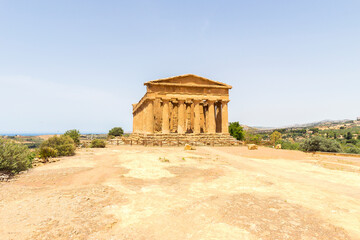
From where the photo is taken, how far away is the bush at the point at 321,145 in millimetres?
22797

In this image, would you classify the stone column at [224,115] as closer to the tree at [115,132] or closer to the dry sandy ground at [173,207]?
the dry sandy ground at [173,207]

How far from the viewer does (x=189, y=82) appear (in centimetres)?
3184

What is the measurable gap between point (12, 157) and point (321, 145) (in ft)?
96.8

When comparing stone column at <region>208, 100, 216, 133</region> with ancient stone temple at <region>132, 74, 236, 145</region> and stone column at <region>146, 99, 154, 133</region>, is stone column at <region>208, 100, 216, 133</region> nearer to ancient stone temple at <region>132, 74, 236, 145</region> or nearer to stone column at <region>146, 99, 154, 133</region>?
ancient stone temple at <region>132, 74, 236, 145</region>

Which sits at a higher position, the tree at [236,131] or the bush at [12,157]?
the tree at [236,131]

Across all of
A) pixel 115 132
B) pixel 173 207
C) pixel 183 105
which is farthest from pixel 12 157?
pixel 115 132

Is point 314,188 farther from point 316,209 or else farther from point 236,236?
point 236,236

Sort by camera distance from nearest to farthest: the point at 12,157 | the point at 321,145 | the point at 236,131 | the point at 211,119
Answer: the point at 12,157, the point at 321,145, the point at 211,119, the point at 236,131

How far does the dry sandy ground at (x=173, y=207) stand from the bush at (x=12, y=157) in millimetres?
837

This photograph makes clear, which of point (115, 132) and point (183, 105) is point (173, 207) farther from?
point (115, 132)

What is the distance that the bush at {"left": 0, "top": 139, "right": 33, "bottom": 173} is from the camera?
9.02 m

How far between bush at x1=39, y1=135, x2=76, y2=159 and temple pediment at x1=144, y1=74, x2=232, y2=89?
16405 mm

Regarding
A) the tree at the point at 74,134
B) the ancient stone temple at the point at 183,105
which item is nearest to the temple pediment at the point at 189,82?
the ancient stone temple at the point at 183,105

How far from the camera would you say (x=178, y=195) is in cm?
682
